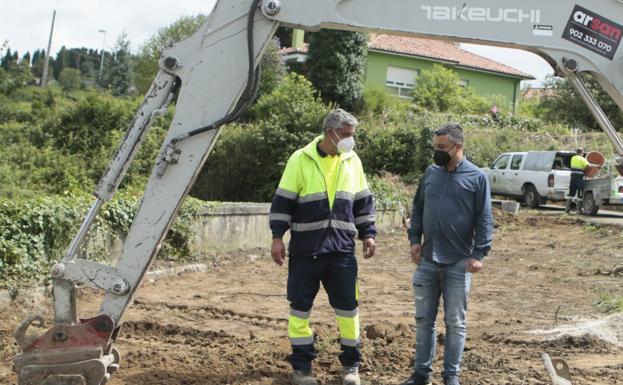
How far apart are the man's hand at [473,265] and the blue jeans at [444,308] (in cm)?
3

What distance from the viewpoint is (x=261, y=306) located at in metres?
8.93

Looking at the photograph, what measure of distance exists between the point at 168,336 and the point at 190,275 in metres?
3.75

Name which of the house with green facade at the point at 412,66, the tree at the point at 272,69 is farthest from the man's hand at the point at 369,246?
the house with green facade at the point at 412,66

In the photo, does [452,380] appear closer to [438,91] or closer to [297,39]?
[438,91]

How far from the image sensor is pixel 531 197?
74.4ft

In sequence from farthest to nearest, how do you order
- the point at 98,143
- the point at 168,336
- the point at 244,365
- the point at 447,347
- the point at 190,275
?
the point at 98,143
the point at 190,275
the point at 168,336
the point at 244,365
the point at 447,347

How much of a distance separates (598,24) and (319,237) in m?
2.39

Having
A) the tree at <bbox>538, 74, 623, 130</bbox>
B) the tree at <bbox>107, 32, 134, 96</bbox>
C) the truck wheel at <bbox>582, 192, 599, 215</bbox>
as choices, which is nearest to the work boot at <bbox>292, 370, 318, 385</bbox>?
the truck wheel at <bbox>582, 192, 599, 215</bbox>

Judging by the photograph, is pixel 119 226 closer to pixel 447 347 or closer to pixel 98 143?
pixel 447 347

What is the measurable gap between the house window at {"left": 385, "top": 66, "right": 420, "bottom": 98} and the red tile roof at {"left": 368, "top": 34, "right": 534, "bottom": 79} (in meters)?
1.01

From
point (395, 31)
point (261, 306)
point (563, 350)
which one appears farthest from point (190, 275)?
point (395, 31)

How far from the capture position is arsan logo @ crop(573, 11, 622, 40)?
4.68m

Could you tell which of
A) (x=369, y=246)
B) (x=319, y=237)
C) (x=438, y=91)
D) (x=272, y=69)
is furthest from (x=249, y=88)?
(x=438, y=91)

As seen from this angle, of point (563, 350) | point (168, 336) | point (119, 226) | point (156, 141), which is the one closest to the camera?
point (563, 350)
